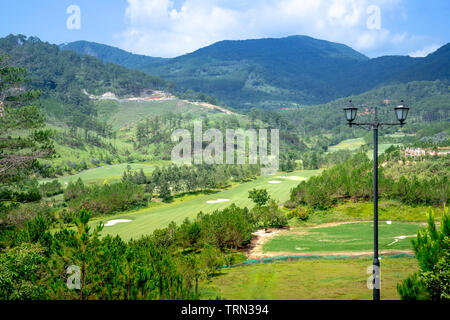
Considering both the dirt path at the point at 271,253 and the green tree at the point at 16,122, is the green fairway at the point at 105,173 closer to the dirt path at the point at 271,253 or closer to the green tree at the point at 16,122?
the dirt path at the point at 271,253

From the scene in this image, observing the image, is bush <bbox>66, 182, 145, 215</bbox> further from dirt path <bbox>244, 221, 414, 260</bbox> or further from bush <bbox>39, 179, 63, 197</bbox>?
dirt path <bbox>244, 221, 414, 260</bbox>

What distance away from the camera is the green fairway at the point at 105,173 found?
94.7 meters

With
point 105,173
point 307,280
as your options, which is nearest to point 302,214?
point 307,280

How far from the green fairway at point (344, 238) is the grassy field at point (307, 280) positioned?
4615mm

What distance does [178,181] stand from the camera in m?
77.4

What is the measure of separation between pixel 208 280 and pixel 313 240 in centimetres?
1432

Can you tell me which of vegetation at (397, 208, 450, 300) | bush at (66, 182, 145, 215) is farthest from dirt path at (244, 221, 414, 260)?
bush at (66, 182, 145, 215)

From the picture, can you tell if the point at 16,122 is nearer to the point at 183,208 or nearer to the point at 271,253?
the point at 271,253

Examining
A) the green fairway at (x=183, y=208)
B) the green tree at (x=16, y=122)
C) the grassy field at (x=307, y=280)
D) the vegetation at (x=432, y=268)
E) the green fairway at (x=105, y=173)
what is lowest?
the green fairway at (x=183, y=208)

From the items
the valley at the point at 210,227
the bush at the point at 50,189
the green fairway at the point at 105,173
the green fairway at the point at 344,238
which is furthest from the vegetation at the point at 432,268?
the green fairway at the point at 105,173

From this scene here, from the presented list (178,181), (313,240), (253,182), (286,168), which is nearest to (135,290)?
(313,240)

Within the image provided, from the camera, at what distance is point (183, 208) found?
59.2 meters

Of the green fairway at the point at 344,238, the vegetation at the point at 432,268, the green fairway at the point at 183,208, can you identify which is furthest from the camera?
the green fairway at the point at 183,208

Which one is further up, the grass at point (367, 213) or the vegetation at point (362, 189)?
the vegetation at point (362, 189)
